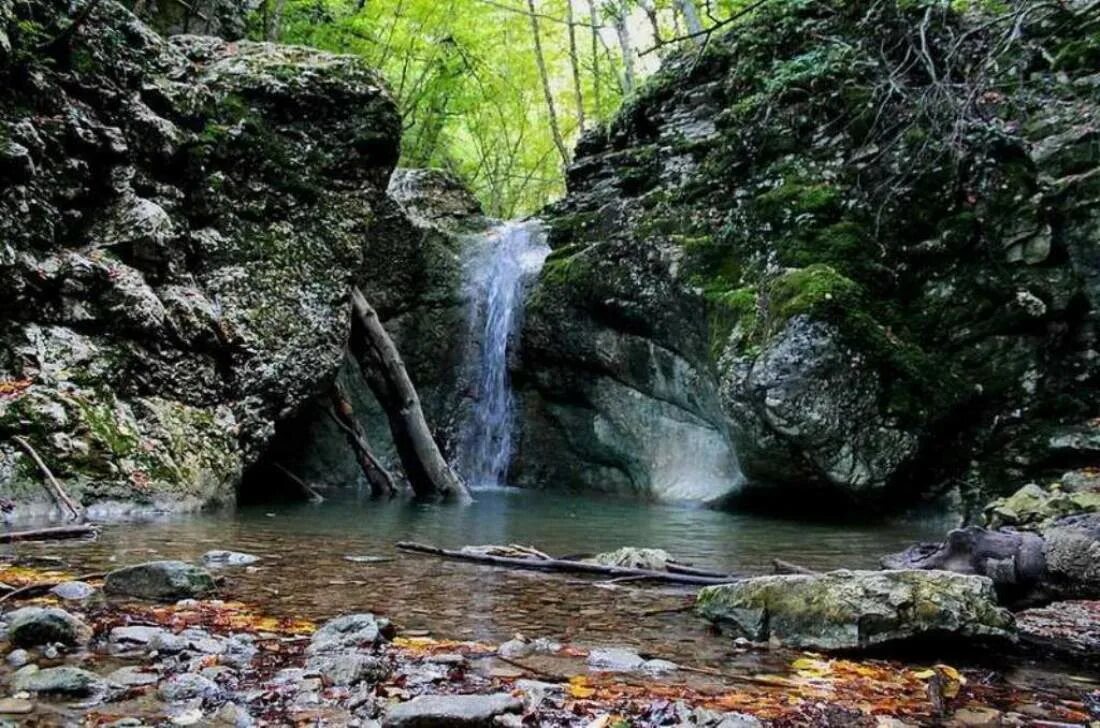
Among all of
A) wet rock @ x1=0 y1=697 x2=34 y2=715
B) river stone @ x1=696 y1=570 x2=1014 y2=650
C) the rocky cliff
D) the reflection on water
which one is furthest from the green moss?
wet rock @ x1=0 y1=697 x2=34 y2=715

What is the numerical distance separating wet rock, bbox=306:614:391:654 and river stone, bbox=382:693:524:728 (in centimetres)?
75

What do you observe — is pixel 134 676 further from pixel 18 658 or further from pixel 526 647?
pixel 526 647

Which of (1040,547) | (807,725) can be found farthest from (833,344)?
(807,725)

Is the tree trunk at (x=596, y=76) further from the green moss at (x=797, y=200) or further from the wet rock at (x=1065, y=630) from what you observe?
the wet rock at (x=1065, y=630)

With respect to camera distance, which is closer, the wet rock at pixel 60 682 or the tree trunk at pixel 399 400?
the wet rock at pixel 60 682

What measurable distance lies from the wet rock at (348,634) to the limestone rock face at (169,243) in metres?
4.54

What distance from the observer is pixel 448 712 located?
2059 mm

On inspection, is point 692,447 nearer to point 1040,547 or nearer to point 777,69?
point 777,69

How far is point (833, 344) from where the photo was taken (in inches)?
351

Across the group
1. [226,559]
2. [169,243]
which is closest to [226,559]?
[226,559]

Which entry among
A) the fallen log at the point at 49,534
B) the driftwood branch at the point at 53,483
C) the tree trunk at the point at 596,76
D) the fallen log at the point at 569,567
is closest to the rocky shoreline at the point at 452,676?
the fallen log at the point at 569,567

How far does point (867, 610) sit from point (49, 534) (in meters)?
4.64

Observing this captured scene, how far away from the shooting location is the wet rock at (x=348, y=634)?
282 centimetres

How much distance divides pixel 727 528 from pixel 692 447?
12.5ft
